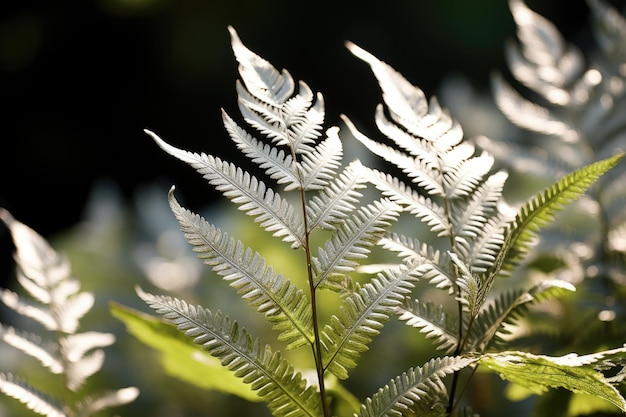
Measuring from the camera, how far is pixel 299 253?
27.4 inches

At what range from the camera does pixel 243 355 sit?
0.82ft

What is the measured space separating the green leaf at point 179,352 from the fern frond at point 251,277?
86 mm

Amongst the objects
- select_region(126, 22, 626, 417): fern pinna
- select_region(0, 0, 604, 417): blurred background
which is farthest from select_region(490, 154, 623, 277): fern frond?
select_region(0, 0, 604, 417): blurred background

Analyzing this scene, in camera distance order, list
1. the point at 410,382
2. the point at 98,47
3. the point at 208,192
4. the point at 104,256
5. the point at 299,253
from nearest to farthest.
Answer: the point at 410,382 < the point at 299,253 < the point at 104,256 < the point at 208,192 < the point at 98,47

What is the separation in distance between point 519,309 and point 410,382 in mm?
71

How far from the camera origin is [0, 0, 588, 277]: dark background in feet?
6.02

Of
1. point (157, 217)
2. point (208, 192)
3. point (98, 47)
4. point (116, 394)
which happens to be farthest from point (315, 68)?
point (116, 394)

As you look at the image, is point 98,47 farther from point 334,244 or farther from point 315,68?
point 334,244

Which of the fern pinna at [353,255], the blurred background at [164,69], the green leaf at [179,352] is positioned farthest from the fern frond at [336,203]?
the blurred background at [164,69]

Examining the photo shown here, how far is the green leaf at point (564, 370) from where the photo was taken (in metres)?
0.22

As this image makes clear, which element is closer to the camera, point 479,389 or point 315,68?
point 479,389

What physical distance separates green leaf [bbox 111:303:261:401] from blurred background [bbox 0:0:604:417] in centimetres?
142

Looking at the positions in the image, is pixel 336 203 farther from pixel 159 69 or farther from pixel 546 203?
pixel 159 69

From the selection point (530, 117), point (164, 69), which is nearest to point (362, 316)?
point (530, 117)
